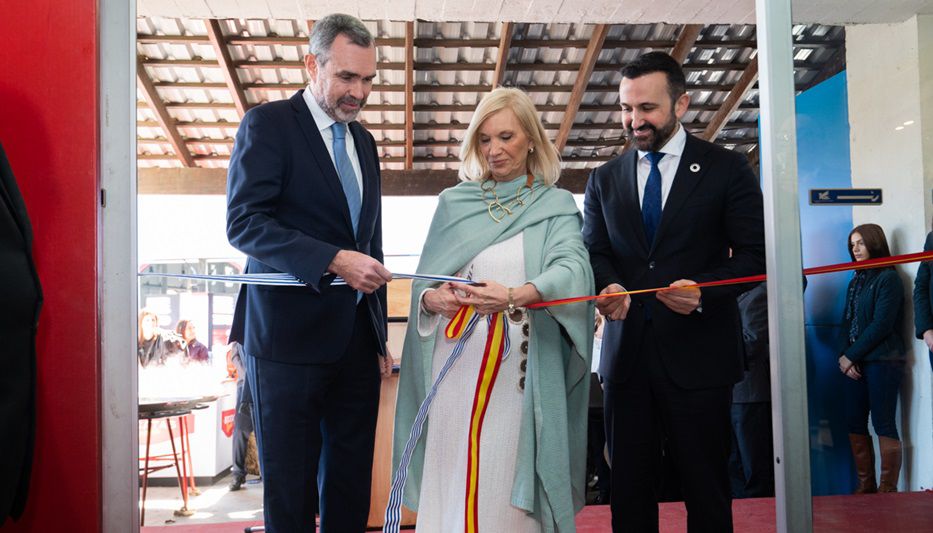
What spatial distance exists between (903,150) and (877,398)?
0.84m

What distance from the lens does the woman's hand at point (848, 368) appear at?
2520mm

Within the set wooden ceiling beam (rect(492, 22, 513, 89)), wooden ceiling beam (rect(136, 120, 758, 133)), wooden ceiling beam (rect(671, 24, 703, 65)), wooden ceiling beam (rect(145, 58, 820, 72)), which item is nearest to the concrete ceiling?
wooden ceiling beam (rect(492, 22, 513, 89))

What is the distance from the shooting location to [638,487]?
2.38 metres

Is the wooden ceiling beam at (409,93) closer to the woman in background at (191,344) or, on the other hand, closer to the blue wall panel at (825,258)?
the woman in background at (191,344)

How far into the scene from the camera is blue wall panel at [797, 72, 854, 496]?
233 centimetres

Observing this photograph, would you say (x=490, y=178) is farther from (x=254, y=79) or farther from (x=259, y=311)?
(x=254, y=79)

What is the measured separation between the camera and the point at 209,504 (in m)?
6.51

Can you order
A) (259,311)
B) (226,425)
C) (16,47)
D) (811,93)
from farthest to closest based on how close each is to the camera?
1. (226,425)
2. (811,93)
3. (259,311)
4. (16,47)

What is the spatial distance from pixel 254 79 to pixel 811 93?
337 inches

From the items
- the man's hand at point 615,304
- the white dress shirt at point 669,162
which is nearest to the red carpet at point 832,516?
the man's hand at point 615,304

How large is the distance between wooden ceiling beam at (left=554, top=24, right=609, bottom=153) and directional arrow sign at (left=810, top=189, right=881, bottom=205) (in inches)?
253

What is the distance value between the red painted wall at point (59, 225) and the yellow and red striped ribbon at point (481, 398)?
988mm

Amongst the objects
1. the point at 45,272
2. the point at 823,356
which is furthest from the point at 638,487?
the point at 45,272

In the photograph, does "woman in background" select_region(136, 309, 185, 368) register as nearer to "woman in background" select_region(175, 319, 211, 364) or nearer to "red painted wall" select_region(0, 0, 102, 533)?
"woman in background" select_region(175, 319, 211, 364)
